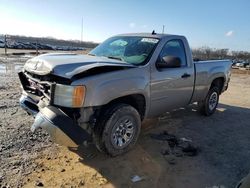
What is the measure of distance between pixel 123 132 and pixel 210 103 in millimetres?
3705

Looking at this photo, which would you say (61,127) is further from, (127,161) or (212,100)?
(212,100)

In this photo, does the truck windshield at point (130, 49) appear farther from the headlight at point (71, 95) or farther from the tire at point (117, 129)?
the headlight at point (71, 95)

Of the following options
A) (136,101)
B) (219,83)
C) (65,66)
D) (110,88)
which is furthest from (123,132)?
(219,83)

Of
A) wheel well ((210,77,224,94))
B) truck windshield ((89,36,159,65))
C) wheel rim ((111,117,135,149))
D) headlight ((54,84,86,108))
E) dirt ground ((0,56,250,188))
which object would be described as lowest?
dirt ground ((0,56,250,188))

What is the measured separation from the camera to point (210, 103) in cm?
768

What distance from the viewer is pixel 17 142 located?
5016mm

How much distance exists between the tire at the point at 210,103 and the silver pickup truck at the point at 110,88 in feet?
3.91

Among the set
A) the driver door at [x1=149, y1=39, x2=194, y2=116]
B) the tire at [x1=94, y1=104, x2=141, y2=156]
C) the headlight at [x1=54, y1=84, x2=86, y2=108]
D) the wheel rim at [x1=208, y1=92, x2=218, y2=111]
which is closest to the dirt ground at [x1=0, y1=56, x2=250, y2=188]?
the tire at [x1=94, y1=104, x2=141, y2=156]

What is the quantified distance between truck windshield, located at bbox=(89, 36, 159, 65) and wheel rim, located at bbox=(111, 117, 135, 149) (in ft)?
3.40

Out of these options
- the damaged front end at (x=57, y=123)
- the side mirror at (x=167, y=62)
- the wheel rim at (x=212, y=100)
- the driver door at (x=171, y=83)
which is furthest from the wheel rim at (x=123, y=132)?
the wheel rim at (x=212, y=100)

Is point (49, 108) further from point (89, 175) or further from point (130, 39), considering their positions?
point (130, 39)

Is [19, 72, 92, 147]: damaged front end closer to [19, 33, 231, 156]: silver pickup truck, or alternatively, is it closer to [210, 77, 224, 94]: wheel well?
[19, 33, 231, 156]: silver pickup truck

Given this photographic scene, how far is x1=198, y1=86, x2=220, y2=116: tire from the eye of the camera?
7469 mm

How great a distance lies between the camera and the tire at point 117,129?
4.34 meters
